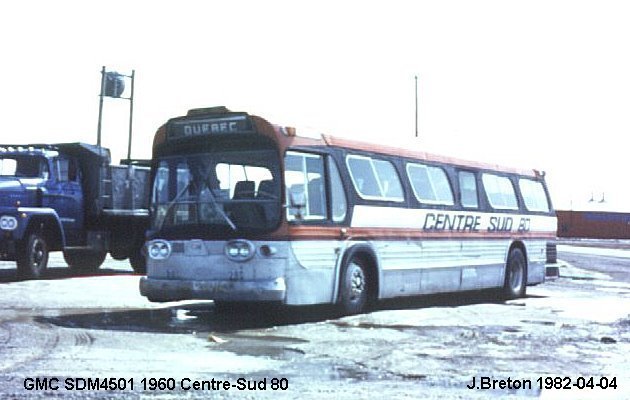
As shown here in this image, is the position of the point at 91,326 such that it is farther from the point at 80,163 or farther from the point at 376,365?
the point at 80,163

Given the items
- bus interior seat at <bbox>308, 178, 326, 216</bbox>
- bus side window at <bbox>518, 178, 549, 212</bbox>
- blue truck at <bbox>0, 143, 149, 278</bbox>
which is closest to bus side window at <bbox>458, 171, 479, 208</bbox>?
bus side window at <bbox>518, 178, 549, 212</bbox>

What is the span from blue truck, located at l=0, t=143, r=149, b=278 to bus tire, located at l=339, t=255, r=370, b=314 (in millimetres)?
7609

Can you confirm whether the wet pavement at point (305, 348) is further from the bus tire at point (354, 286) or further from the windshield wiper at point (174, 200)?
the windshield wiper at point (174, 200)

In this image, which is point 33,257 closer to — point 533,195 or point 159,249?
point 159,249

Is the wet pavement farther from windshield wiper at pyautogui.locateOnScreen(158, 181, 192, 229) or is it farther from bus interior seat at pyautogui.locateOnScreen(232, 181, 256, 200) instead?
bus interior seat at pyautogui.locateOnScreen(232, 181, 256, 200)

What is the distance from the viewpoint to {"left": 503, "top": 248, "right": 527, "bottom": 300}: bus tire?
16.3 m

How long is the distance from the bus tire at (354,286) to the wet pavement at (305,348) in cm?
21

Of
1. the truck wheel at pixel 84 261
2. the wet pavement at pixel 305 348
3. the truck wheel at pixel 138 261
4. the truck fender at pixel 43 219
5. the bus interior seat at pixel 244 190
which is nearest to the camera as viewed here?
the wet pavement at pixel 305 348

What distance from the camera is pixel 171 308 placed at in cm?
1318

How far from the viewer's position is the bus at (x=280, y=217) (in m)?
10.8

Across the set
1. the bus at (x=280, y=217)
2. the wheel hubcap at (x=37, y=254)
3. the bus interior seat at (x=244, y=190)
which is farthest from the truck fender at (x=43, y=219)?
the bus interior seat at (x=244, y=190)

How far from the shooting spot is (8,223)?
16.8 meters

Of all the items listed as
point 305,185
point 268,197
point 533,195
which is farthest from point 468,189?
point 268,197

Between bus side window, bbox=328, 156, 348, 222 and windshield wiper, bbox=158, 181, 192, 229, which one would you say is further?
bus side window, bbox=328, 156, 348, 222
